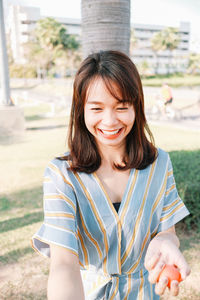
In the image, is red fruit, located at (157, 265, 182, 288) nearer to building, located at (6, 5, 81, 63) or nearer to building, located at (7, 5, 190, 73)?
building, located at (7, 5, 190, 73)

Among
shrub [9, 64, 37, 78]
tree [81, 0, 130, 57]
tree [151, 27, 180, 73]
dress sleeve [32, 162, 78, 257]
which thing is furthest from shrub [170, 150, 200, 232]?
tree [151, 27, 180, 73]

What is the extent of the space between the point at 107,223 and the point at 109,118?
17.4 inches

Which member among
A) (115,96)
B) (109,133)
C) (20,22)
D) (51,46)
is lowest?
(109,133)

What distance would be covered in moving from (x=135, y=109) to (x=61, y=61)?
5509 cm

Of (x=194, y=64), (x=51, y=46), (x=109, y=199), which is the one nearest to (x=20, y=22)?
(x=51, y=46)

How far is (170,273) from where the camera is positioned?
117 cm

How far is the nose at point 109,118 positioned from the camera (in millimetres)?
1329

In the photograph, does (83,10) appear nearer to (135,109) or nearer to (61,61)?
(135,109)

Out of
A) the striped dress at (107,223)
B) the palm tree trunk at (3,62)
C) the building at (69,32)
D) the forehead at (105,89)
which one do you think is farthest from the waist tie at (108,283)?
the building at (69,32)

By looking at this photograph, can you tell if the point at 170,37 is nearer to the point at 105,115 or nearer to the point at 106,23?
the point at 106,23

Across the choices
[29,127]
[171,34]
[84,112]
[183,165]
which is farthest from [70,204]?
[171,34]

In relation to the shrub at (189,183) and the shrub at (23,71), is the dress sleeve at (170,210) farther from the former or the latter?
the shrub at (23,71)

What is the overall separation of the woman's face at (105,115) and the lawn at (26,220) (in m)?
1.94

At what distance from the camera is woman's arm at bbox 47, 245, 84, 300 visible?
1.12 metres
